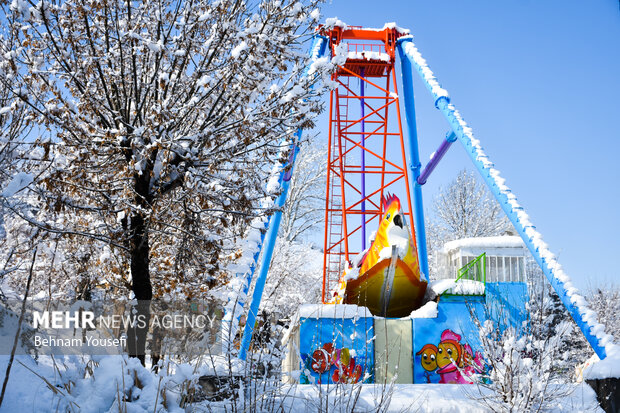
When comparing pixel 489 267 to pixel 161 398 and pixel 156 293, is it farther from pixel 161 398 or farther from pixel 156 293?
pixel 161 398

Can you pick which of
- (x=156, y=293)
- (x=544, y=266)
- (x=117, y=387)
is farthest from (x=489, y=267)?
(x=117, y=387)

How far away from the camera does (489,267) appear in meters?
14.8

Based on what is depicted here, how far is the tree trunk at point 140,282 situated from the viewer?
17.6 ft

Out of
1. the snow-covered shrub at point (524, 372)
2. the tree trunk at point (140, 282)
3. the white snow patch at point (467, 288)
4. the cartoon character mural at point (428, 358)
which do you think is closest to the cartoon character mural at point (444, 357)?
the cartoon character mural at point (428, 358)

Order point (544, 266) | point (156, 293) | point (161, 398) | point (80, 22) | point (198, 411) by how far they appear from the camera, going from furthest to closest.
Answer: point (156, 293), point (544, 266), point (80, 22), point (198, 411), point (161, 398)

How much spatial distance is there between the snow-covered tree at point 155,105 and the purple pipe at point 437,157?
19.6ft

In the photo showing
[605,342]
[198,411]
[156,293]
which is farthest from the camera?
[156,293]

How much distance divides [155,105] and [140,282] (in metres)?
2.06

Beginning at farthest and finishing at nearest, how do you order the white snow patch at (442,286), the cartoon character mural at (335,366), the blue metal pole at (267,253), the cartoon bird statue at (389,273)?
the cartoon bird statue at (389,273) → the white snow patch at (442,286) → the blue metal pole at (267,253) → the cartoon character mural at (335,366)

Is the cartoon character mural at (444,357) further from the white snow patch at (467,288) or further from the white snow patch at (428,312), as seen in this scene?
the white snow patch at (467,288)

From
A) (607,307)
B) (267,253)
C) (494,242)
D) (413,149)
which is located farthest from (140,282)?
(607,307)

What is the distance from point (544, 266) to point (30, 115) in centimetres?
699

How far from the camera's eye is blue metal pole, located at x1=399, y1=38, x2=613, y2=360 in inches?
268

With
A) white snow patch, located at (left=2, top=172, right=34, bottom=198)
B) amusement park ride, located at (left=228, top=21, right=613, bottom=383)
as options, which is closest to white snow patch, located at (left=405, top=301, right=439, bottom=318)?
amusement park ride, located at (left=228, top=21, right=613, bottom=383)
